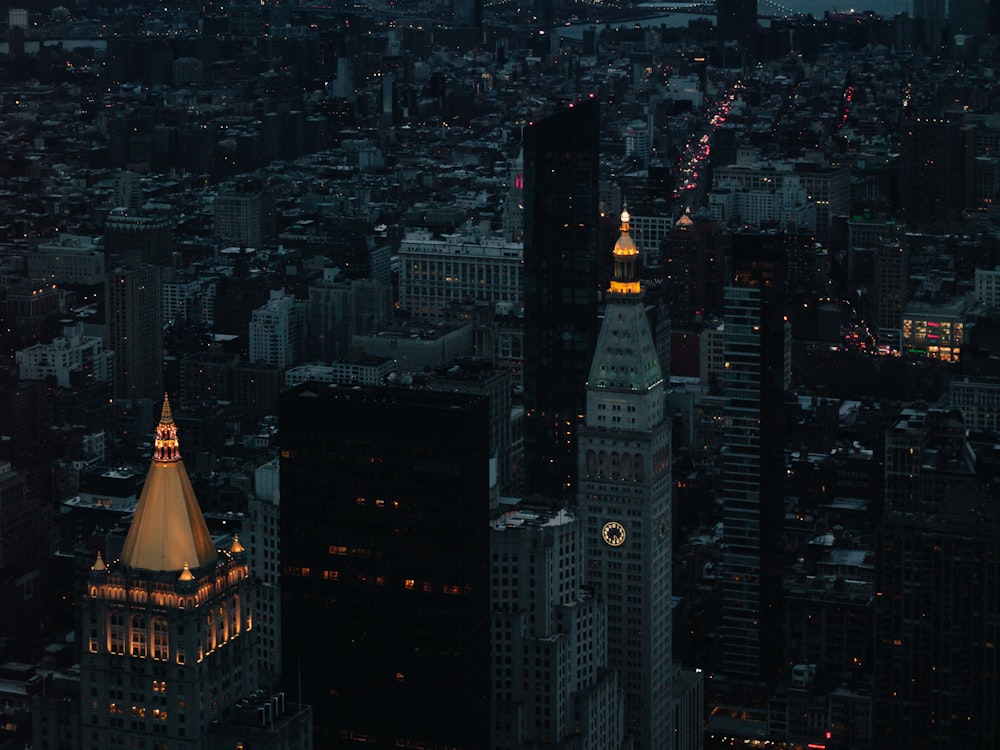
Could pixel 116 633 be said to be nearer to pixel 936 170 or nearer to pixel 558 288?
pixel 558 288

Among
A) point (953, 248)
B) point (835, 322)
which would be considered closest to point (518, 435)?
point (835, 322)

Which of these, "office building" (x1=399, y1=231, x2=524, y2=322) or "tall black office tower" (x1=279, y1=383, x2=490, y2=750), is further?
"office building" (x1=399, y1=231, x2=524, y2=322)

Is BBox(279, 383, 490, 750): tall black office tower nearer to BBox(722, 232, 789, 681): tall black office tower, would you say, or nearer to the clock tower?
the clock tower

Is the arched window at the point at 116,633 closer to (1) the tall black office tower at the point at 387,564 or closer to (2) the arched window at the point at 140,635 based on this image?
(2) the arched window at the point at 140,635

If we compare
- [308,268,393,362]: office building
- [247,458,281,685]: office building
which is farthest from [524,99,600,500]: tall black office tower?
[308,268,393,362]: office building

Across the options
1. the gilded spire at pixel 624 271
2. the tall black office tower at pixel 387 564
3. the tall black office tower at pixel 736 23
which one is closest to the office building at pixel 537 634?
the tall black office tower at pixel 387 564

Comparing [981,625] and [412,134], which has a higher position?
[412,134]

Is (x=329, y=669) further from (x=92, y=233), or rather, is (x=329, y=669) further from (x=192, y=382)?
(x=92, y=233)

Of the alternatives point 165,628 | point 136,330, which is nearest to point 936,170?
point 136,330
